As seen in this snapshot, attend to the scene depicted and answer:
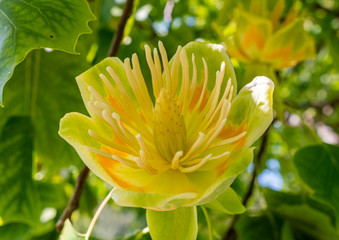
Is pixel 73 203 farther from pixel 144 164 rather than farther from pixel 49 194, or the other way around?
pixel 49 194

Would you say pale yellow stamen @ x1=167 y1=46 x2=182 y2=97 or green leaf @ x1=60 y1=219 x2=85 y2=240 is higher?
pale yellow stamen @ x1=167 y1=46 x2=182 y2=97

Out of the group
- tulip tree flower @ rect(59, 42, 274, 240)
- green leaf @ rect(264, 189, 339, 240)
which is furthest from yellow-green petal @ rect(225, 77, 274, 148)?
green leaf @ rect(264, 189, 339, 240)

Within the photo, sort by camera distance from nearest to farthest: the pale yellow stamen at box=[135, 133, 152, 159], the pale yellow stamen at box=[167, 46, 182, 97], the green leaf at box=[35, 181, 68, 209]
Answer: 1. the pale yellow stamen at box=[135, 133, 152, 159]
2. the pale yellow stamen at box=[167, 46, 182, 97]
3. the green leaf at box=[35, 181, 68, 209]

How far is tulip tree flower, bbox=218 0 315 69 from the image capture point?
4.19 ft

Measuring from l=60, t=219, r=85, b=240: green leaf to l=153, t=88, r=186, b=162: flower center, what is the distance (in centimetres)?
25

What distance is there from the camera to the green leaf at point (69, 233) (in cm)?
84

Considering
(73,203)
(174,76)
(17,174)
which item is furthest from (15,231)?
(174,76)

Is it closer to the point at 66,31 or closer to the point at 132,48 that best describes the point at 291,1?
the point at 132,48

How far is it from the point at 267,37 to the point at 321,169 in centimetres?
47

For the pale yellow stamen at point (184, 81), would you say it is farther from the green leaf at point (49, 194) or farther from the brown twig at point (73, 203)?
the green leaf at point (49, 194)

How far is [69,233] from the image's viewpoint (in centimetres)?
85

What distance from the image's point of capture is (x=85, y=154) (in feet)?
2.16

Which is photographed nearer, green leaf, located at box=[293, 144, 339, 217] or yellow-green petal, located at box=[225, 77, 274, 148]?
yellow-green petal, located at box=[225, 77, 274, 148]

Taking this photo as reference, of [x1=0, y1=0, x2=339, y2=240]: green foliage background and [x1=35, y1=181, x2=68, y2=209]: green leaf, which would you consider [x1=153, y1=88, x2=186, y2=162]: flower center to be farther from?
[x1=35, y1=181, x2=68, y2=209]: green leaf
